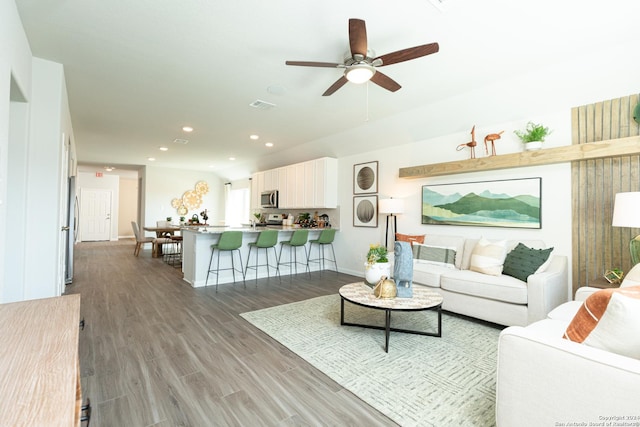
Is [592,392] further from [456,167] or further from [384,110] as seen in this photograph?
[384,110]

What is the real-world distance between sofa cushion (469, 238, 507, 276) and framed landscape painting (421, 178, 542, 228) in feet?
1.45

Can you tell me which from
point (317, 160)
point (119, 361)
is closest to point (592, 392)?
point (119, 361)

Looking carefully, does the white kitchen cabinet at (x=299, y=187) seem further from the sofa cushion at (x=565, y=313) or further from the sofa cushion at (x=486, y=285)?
the sofa cushion at (x=565, y=313)

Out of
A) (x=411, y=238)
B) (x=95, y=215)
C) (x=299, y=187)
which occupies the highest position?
(x=299, y=187)

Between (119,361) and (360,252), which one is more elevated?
(360,252)

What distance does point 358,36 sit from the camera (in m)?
2.14

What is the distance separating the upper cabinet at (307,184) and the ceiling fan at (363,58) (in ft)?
11.4

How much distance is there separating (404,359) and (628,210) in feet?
7.24

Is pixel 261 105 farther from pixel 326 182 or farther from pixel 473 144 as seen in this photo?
pixel 473 144

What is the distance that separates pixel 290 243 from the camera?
18.1 feet

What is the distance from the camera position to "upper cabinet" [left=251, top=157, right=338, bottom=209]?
6.20 m

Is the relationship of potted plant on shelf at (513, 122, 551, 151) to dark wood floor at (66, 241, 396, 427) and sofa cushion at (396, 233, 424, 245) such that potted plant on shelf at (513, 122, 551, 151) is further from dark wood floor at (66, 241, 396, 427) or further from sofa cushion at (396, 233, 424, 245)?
dark wood floor at (66, 241, 396, 427)

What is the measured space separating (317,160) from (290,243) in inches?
75.9

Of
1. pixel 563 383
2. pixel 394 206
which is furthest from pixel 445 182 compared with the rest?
pixel 563 383
